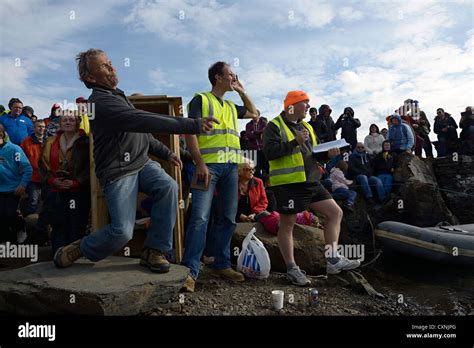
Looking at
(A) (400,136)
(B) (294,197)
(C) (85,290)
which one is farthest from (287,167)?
(A) (400,136)

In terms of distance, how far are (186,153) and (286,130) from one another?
1390 mm

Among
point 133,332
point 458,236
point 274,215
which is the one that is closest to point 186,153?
point 274,215

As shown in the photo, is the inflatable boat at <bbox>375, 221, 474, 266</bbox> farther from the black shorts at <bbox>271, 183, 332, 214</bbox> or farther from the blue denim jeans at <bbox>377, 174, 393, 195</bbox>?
the black shorts at <bbox>271, 183, 332, 214</bbox>

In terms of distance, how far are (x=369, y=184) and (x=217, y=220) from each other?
20.0ft

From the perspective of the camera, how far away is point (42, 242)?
5445mm

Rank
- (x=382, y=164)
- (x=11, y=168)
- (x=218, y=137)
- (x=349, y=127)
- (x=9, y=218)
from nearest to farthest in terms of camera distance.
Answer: (x=218, y=137) → (x=11, y=168) → (x=9, y=218) → (x=382, y=164) → (x=349, y=127)

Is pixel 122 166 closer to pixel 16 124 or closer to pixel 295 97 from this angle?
pixel 295 97

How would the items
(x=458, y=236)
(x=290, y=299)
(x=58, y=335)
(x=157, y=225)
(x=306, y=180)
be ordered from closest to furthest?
(x=58, y=335) → (x=157, y=225) → (x=290, y=299) → (x=306, y=180) → (x=458, y=236)

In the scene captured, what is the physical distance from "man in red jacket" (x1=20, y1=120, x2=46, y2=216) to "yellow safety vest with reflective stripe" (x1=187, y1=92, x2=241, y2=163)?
3377 millimetres

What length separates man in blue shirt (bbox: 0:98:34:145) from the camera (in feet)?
22.9

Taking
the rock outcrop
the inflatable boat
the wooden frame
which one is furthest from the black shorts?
the rock outcrop

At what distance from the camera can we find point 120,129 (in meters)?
2.75

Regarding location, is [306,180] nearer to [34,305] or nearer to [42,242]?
[34,305]

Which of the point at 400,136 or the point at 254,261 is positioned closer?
the point at 254,261
